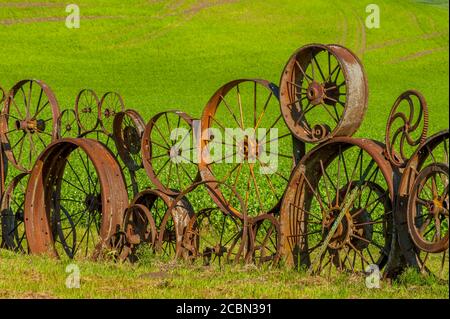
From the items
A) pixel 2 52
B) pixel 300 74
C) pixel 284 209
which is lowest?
pixel 284 209

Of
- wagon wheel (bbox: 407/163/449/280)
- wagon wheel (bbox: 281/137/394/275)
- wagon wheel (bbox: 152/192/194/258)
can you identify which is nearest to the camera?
wagon wheel (bbox: 407/163/449/280)

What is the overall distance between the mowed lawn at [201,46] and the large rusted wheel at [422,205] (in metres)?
22.5

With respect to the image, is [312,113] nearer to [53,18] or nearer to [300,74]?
[53,18]

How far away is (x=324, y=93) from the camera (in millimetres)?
9688

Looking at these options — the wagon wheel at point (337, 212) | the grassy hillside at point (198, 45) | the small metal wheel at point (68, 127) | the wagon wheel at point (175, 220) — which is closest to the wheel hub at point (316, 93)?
the wagon wheel at point (337, 212)

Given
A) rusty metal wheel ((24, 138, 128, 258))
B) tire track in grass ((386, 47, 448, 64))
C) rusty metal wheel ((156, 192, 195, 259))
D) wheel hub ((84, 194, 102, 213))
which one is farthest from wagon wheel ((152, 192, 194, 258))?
tire track in grass ((386, 47, 448, 64))

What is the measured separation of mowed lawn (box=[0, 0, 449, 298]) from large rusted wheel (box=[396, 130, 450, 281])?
2253 centimetres

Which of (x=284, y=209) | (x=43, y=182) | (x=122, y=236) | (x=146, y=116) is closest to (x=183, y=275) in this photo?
(x=284, y=209)

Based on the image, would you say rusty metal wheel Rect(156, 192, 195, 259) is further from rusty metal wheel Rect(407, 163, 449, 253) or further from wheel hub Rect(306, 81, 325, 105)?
rusty metal wheel Rect(407, 163, 449, 253)

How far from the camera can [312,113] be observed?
40.9 metres

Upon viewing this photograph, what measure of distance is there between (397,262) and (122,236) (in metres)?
3.89

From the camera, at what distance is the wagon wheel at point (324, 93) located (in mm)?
9242

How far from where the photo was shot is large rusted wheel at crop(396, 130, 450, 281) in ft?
26.1

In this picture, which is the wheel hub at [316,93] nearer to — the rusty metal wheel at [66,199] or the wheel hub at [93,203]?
the rusty metal wheel at [66,199]
